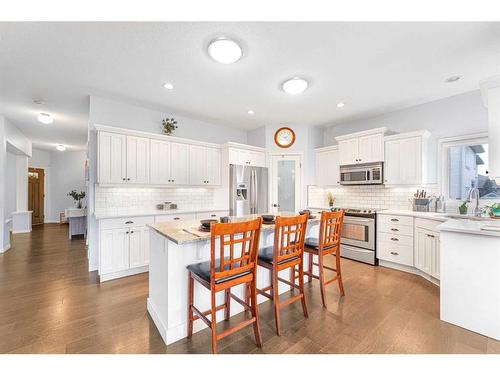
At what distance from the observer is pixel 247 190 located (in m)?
4.71

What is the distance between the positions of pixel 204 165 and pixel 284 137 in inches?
76.9

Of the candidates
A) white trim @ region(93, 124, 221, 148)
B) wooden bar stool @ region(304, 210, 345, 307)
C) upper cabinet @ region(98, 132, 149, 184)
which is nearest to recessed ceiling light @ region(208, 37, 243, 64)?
wooden bar stool @ region(304, 210, 345, 307)

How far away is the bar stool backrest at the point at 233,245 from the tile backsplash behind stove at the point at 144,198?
2750 mm

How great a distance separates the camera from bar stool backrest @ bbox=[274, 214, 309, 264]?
6.66 ft

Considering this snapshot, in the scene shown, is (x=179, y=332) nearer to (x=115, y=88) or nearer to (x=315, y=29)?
(x=315, y=29)

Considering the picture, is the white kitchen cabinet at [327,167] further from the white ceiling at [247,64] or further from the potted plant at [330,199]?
the white ceiling at [247,64]

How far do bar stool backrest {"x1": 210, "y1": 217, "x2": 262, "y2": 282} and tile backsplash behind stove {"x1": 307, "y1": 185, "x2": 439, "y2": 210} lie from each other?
3.57 m

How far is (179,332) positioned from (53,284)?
2330 mm

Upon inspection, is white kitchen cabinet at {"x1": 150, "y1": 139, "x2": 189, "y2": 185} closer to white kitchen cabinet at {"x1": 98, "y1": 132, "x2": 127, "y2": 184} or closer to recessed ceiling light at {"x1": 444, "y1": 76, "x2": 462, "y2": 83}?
white kitchen cabinet at {"x1": 98, "y1": 132, "x2": 127, "y2": 184}

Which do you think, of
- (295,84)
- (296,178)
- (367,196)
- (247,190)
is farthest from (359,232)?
(295,84)

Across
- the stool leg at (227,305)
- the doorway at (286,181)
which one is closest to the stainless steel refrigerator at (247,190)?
the doorway at (286,181)

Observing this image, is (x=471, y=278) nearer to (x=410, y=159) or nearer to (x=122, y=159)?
(x=410, y=159)
